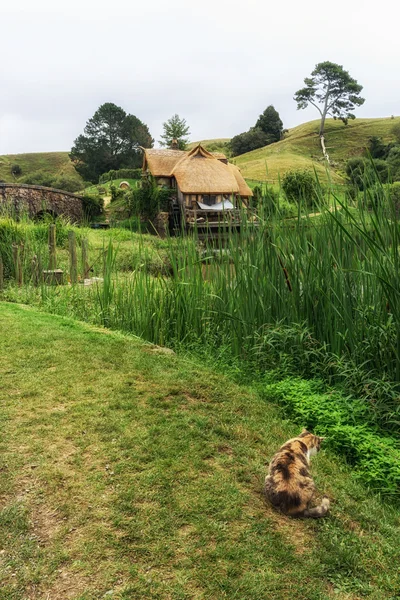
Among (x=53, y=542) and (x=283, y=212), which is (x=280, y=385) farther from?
(x=53, y=542)

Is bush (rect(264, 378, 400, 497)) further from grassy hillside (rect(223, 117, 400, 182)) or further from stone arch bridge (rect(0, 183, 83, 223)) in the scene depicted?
grassy hillside (rect(223, 117, 400, 182))

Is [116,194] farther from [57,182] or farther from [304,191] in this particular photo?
[304,191]

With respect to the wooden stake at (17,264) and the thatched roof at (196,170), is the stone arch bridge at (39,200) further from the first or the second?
the wooden stake at (17,264)

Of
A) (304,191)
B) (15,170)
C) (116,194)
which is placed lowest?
(304,191)

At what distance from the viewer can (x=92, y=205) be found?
24.0m

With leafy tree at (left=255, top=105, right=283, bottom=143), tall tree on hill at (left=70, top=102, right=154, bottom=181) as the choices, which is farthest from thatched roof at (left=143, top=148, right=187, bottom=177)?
leafy tree at (left=255, top=105, right=283, bottom=143)

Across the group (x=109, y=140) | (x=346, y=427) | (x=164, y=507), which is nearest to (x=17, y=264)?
(x=346, y=427)

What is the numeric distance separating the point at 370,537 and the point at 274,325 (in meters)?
1.99

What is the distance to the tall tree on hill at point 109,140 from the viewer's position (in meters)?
41.4

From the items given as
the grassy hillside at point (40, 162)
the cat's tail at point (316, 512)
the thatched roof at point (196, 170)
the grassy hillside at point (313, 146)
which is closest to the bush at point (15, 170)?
the grassy hillside at point (40, 162)

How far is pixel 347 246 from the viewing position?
3.32 metres

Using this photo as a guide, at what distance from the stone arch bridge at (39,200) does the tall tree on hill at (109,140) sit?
19688mm

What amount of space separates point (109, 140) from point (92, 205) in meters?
20.2

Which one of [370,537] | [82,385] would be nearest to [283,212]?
[82,385]
